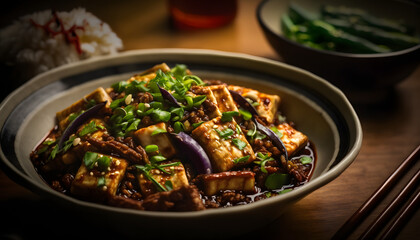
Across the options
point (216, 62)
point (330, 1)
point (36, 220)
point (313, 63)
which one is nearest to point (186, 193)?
point (36, 220)

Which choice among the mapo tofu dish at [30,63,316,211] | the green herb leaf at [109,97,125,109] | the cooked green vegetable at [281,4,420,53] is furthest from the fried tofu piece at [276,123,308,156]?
the cooked green vegetable at [281,4,420,53]

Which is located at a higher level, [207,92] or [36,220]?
[207,92]

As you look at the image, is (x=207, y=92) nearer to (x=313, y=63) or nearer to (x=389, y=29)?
(x=313, y=63)

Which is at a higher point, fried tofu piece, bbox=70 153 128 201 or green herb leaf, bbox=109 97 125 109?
green herb leaf, bbox=109 97 125 109

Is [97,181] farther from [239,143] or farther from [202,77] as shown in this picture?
[202,77]

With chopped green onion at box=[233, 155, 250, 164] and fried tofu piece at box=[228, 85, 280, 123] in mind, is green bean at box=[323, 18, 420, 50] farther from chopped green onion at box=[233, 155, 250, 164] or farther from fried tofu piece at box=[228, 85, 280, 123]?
chopped green onion at box=[233, 155, 250, 164]

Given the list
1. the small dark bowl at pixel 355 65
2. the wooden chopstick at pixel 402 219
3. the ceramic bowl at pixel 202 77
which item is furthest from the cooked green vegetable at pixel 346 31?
the wooden chopstick at pixel 402 219
